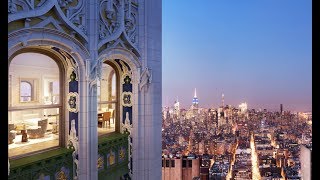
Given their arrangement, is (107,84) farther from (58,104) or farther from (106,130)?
(58,104)

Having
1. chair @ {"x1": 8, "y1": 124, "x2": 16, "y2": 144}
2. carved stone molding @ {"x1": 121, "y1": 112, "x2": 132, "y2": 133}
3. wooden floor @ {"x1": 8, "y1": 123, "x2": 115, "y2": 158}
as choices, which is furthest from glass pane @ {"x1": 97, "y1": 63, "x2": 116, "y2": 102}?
chair @ {"x1": 8, "y1": 124, "x2": 16, "y2": 144}

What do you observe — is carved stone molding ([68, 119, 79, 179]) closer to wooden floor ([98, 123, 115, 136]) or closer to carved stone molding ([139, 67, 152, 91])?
wooden floor ([98, 123, 115, 136])

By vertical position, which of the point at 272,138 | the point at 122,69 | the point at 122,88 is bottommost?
the point at 272,138

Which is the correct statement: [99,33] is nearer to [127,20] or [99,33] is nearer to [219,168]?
[127,20]

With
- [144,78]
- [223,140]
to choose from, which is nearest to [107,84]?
[144,78]

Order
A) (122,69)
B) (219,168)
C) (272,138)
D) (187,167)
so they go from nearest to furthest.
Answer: (272,138), (122,69), (219,168), (187,167)

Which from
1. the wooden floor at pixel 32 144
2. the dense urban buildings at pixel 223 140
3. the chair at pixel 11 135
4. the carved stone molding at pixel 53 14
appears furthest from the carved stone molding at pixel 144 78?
the chair at pixel 11 135
